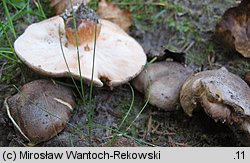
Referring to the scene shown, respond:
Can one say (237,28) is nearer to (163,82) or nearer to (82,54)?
(163,82)

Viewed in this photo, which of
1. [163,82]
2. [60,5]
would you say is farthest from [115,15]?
[163,82]

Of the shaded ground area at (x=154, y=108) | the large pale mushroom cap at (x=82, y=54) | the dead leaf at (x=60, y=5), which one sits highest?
the dead leaf at (x=60, y=5)

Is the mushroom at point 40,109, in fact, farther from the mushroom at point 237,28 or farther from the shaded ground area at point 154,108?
the mushroom at point 237,28

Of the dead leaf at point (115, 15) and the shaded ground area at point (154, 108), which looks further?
the dead leaf at point (115, 15)

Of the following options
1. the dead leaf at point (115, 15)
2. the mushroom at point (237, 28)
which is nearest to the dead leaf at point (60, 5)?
the dead leaf at point (115, 15)

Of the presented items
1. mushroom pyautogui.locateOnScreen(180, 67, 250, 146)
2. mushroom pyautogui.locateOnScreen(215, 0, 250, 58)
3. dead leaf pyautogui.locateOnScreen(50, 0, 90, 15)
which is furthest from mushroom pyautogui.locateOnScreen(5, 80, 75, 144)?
mushroom pyautogui.locateOnScreen(215, 0, 250, 58)

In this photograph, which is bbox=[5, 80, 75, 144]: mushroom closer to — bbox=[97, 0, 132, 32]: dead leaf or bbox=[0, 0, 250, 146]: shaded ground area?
bbox=[0, 0, 250, 146]: shaded ground area

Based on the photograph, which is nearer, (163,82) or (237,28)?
(163,82)
